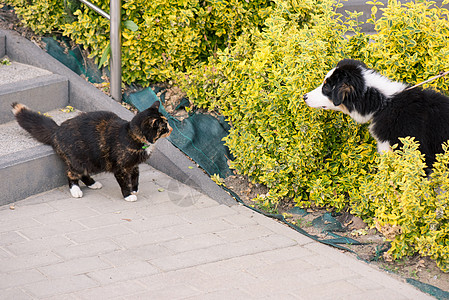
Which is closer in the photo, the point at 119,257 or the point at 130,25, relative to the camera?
the point at 119,257

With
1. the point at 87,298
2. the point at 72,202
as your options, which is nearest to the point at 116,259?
the point at 87,298

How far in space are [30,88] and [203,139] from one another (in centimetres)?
165

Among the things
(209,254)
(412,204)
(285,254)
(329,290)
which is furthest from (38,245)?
(412,204)

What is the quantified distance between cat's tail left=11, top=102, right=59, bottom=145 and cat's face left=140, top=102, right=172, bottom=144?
80cm

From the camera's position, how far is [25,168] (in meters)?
4.39

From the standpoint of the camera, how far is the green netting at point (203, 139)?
5.05 meters

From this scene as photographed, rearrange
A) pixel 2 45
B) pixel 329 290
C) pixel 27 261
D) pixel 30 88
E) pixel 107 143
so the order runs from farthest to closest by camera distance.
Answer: pixel 2 45
pixel 30 88
pixel 107 143
pixel 27 261
pixel 329 290

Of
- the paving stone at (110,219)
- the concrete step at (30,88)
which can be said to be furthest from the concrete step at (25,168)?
the paving stone at (110,219)

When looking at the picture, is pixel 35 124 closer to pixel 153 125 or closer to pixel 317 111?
pixel 153 125

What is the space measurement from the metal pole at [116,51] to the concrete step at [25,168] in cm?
100

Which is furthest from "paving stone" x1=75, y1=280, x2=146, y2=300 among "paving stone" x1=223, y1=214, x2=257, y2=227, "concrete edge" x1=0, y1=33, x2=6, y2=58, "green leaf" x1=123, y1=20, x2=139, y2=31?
"concrete edge" x1=0, y1=33, x2=6, y2=58

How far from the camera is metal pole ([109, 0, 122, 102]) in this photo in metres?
5.23

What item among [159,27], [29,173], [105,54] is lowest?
[29,173]

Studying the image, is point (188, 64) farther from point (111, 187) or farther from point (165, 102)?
point (111, 187)
